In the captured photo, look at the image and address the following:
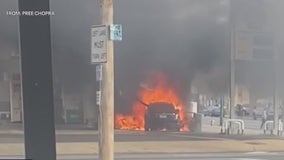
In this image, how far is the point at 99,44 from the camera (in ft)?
26.3

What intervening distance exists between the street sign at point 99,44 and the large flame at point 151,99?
1778 centimetres

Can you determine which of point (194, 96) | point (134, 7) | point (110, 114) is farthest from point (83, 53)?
point (110, 114)

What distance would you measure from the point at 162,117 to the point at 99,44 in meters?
16.3

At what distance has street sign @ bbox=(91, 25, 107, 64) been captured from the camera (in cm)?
794

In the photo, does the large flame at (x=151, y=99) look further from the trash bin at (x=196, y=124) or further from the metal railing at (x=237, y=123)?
the metal railing at (x=237, y=123)

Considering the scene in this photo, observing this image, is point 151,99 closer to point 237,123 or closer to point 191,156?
point 237,123

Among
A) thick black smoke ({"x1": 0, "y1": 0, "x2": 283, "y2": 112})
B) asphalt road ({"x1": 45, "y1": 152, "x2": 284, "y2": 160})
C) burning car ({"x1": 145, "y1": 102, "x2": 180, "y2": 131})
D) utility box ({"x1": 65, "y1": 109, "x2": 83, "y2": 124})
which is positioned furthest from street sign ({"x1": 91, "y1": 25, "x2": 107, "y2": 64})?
utility box ({"x1": 65, "y1": 109, "x2": 83, "y2": 124})

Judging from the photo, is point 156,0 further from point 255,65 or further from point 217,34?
point 255,65

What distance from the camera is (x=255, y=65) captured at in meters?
26.0

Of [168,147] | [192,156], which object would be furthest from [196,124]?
[192,156]

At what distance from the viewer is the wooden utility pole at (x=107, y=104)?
7.88 m

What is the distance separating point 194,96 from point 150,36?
12.5 ft

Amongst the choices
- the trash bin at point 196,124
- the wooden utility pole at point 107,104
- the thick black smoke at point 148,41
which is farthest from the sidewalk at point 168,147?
the thick black smoke at point 148,41

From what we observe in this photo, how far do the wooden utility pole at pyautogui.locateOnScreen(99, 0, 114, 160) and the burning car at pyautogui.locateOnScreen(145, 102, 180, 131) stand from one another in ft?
52.7
